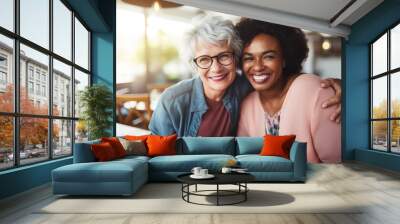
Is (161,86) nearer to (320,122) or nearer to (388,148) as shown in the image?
(320,122)

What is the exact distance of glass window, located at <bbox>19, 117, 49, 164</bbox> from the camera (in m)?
5.36

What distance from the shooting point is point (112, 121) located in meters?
8.75

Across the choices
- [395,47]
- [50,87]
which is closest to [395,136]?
[395,47]

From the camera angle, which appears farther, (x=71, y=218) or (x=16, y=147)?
(x=16, y=147)

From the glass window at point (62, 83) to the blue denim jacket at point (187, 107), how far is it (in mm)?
2296


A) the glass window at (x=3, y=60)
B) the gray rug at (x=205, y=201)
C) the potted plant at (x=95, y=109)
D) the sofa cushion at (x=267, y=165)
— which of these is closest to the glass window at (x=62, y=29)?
the potted plant at (x=95, y=109)

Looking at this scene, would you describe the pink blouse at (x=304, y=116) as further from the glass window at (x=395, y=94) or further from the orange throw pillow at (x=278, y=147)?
the orange throw pillow at (x=278, y=147)

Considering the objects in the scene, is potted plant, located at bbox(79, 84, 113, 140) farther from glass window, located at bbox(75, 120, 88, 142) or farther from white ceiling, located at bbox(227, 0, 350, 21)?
white ceiling, located at bbox(227, 0, 350, 21)

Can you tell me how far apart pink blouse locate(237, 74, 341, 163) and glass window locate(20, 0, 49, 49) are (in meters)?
4.73

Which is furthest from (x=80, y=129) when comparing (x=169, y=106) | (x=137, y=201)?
(x=137, y=201)

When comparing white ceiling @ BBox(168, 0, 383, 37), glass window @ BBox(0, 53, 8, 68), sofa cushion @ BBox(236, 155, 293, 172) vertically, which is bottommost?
sofa cushion @ BBox(236, 155, 293, 172)

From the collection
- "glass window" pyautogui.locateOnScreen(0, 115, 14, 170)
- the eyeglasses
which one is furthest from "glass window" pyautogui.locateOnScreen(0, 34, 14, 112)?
the eyeglasses

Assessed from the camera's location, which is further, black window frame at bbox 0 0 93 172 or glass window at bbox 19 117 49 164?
glass window at bbox 19 117 49 164

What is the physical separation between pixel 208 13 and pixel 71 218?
6460 mm
